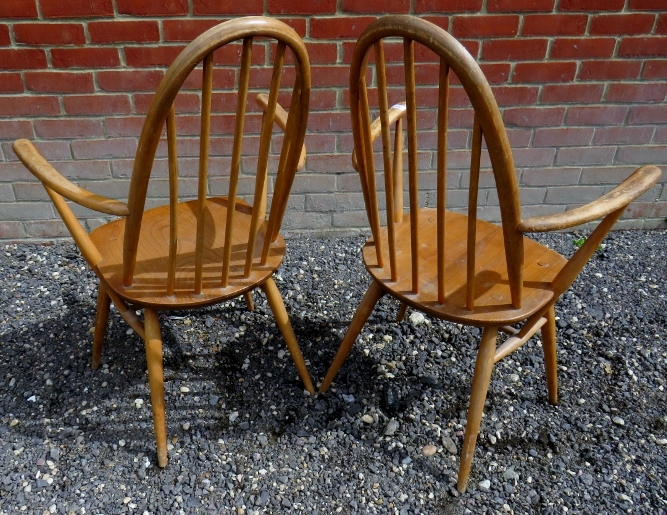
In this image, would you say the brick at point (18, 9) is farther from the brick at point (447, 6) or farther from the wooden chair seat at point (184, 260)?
the brick at point (447, 6)

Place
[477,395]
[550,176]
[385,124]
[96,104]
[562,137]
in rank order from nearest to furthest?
[385,124]
[477,395]
[96,104]
[562,137]
[550,176]

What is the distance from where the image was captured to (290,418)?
1.66 metres

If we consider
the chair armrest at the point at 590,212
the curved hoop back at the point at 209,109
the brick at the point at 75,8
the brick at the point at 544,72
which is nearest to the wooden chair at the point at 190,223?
the curved hoop back at the point at 209,109

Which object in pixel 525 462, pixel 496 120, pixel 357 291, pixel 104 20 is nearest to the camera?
pixel 496 120

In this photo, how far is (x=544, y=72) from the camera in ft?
6.93

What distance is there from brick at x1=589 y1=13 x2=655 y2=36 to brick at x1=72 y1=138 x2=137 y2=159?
1.79 m

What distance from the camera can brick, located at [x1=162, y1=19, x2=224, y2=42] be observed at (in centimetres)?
191

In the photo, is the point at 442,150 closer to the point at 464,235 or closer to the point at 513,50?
the point at 464,235

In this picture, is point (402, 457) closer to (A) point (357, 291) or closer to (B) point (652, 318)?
(A) point (357, 291)

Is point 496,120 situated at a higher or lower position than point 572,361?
higher

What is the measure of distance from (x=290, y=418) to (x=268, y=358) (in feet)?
0.82

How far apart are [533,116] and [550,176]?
314mm

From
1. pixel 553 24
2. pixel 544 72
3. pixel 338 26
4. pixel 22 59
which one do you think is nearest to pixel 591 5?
pixel 553 24

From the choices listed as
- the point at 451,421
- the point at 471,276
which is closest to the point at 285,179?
the point at 471,276
